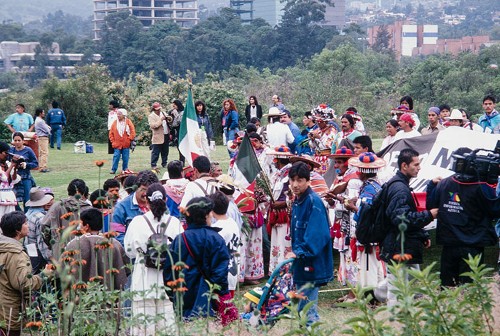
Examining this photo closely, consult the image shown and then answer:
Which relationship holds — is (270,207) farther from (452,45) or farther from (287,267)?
(452,45)

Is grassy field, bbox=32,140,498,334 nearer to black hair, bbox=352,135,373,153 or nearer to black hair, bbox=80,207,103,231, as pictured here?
black hair, bbox=352,135,373,153

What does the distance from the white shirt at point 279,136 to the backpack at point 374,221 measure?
241 inches

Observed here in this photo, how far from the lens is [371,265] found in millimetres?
8891

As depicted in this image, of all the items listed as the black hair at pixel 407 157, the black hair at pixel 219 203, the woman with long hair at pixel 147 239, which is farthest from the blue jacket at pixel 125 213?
the black hair at pixel 407 157

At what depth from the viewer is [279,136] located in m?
14.4

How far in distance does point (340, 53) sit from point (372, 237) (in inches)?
1578

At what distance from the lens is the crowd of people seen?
695 centimetres

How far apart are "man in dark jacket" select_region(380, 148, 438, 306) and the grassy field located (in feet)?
2.59

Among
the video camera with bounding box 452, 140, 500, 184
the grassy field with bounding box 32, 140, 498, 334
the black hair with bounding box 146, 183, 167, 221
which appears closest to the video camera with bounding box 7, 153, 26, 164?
the grassy field with bounding box 32, 140, 498, 334

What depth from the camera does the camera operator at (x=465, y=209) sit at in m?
7.84

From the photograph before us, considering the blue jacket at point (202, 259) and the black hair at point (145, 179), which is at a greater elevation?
the black hair at point (145, 179)

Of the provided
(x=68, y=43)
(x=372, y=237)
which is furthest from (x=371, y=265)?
(x=68, y=43)

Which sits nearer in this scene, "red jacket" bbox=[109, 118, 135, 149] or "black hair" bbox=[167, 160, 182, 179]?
"black hair" bbox=[167, 160, 182, 179]

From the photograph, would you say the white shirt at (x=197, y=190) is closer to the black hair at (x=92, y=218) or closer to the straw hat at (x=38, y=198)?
the straw hat at (x=38, y=198)
